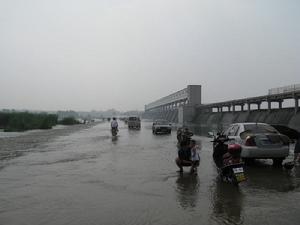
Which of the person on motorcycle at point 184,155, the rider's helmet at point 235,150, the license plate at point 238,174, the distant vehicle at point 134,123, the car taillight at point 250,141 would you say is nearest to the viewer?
the license plate at point 238,174

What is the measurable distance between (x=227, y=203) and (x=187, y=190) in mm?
1776

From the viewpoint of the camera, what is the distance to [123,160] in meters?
17.3

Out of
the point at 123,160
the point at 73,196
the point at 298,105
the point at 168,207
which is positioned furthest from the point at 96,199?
the point at 298,105

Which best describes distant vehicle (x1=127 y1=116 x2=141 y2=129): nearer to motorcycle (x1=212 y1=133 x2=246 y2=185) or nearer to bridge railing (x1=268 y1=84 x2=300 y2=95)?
bridge railing (x1=268 y1=84 x2=300 y2=95)

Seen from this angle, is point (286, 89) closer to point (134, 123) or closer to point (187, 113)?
point (134, 123)

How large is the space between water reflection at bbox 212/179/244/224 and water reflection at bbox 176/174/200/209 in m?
0.43

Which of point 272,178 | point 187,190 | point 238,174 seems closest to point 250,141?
point 272,178

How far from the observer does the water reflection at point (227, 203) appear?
716 centimetres

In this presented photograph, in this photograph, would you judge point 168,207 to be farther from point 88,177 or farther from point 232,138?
point 232,138

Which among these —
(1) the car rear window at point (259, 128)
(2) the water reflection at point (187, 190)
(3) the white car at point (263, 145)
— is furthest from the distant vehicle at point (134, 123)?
(2) the water reflection at point (187, 190)

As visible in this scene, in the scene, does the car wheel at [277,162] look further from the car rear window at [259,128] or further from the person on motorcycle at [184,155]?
the person on motorcycle at [184,155]

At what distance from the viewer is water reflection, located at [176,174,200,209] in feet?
28.2

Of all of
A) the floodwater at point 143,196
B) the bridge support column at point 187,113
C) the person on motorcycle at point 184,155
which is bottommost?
the floodwater at point 143,196

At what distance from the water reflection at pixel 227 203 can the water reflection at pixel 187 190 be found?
43cm
